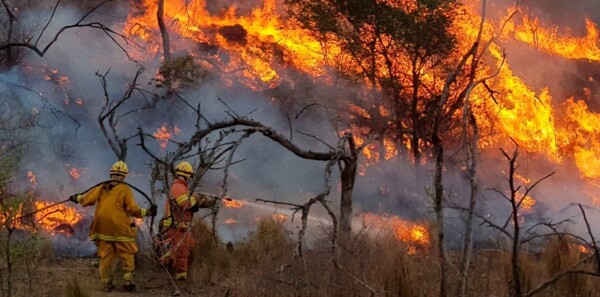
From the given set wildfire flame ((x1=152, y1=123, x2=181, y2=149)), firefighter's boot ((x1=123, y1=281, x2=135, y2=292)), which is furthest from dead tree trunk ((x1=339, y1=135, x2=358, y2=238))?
wildfire flame ((x1=152, y1=123, x2=181, y2=149))

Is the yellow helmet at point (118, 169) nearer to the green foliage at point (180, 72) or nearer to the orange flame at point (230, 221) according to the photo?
the orange flame at point (230, 221)

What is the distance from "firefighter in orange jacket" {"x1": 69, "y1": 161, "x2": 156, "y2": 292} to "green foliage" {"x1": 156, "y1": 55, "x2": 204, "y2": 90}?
346 inches

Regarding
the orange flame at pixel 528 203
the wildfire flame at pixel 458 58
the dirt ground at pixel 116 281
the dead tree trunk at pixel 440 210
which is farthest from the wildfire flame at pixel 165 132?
the dead tree trunk at pixel 440 210

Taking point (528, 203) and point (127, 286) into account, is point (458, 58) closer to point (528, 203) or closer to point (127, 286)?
point (528, 203)

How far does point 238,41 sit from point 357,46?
617 cm

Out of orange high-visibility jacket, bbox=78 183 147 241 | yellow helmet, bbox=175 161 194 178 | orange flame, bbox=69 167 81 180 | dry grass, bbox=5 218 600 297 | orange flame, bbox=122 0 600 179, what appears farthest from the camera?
orange flame, bbox=122 0 600 179

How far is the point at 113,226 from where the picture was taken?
6.20 metres

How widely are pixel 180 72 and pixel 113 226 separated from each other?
31.1 ft

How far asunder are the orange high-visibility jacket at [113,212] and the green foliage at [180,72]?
28.7ft

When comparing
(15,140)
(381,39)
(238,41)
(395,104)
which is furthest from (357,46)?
(15,140)

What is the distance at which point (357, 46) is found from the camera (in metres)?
14.1

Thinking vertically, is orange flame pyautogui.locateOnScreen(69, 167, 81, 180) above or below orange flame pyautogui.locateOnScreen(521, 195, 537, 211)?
below

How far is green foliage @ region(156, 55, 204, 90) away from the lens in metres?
14.9

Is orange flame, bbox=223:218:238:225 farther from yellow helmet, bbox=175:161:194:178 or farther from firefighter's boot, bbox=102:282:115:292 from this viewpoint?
firefighter's boot, bbox=102:282:115:292
